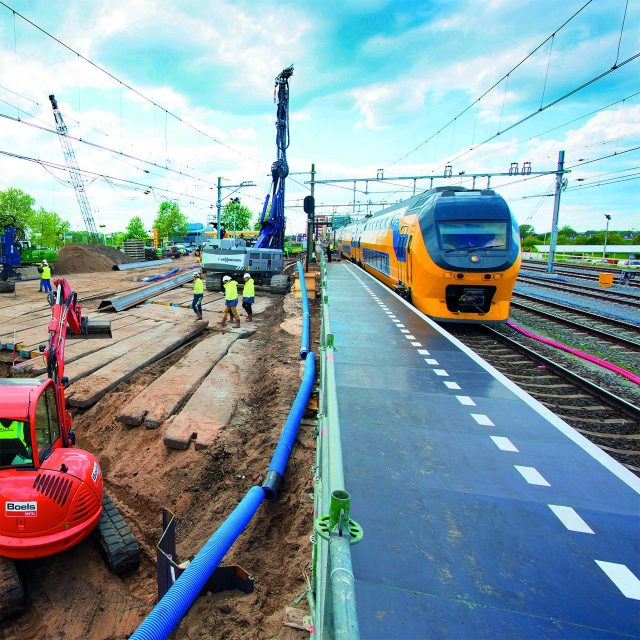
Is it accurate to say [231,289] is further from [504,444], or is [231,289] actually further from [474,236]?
[504,444]

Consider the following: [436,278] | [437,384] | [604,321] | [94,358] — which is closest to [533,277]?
[604,321]

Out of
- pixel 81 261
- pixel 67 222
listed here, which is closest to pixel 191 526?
pixel 81 261

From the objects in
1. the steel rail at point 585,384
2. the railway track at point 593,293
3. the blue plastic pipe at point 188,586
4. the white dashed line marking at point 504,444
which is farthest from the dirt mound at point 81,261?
the white dashed line marking at point 504,444

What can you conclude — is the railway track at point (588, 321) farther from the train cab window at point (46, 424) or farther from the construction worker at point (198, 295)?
the train cab window at point (46, 424)

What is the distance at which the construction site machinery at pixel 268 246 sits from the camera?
20812 millimetres

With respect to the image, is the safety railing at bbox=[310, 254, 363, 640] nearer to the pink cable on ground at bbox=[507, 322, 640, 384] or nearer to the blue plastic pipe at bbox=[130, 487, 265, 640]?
the blue plastic pipe at bbox=[130, 487, 265, 640]

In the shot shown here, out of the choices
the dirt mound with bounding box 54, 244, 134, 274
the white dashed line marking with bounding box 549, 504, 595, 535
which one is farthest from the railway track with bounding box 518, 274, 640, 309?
the dirt mound with bounding box 54, 244, 134, 274

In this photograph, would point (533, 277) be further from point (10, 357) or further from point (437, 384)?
point (10, 357)

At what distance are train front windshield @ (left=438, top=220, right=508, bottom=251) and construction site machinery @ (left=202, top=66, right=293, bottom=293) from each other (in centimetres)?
1231

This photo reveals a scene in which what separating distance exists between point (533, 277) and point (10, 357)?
28.6 meters

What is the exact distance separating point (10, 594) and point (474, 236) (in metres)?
10.8

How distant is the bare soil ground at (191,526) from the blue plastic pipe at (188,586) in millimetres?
759

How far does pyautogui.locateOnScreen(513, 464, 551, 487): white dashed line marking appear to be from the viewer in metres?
4.00

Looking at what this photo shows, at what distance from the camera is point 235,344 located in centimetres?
1282
